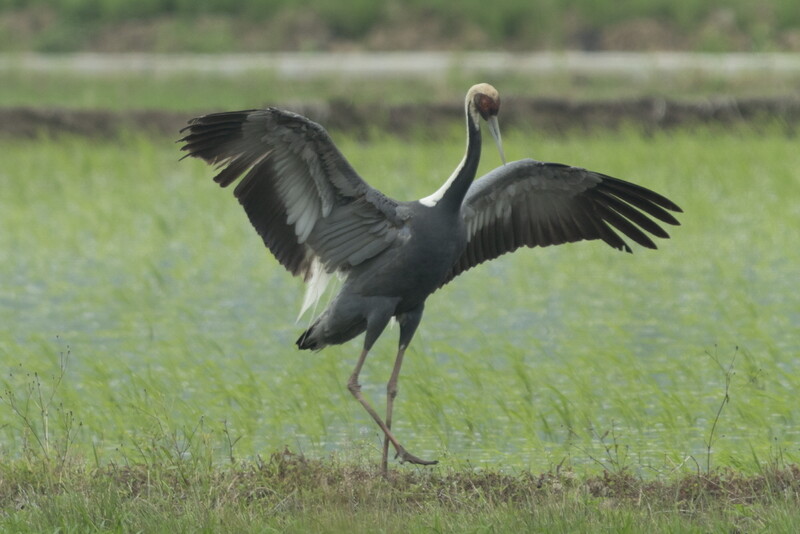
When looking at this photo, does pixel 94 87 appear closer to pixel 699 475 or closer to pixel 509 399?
pixel 509 399

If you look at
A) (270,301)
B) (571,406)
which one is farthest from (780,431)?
(270,301)

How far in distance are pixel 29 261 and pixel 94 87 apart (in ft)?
27.7

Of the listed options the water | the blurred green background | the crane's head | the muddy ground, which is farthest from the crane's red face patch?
the blurred green background

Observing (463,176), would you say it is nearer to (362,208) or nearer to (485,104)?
(485,104)

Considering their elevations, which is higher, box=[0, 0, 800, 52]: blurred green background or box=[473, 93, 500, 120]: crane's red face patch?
box=[0, 0, 800, 52]: blurred green background

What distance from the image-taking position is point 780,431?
664 centimetres

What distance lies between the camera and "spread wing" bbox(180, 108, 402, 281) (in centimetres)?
612

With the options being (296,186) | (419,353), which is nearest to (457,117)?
(419,353)

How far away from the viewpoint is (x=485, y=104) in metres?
6.19

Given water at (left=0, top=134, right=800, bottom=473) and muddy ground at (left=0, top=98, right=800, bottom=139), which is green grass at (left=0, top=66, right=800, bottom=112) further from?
water at (left=0, top=134, right=800, bottom=473)

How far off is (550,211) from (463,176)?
0.95 metres

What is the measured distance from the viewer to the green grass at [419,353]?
5.76 meters

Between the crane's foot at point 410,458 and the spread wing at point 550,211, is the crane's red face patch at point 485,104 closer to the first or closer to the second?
the spread wing at point 550,211

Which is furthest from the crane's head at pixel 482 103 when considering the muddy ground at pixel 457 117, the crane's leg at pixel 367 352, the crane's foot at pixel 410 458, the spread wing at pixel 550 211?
the muddy ground at pixel 457 117
